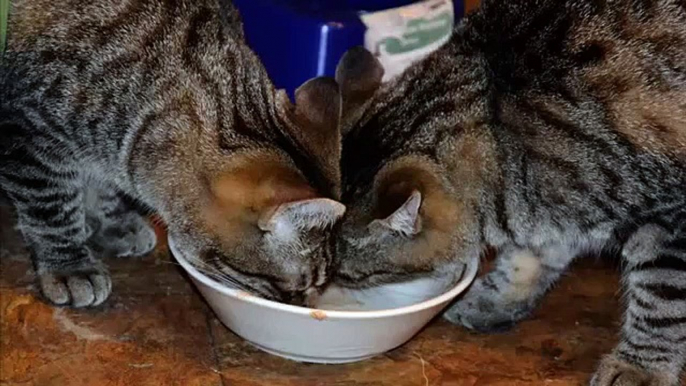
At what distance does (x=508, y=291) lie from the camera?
2168mm

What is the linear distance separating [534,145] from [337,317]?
43cm

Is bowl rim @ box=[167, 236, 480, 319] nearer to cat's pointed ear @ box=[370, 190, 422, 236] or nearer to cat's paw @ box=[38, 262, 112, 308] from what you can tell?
cat's pointed ear @ box=[370, 190, 422, 236]

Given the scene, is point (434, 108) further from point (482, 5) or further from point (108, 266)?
point (108, 266)

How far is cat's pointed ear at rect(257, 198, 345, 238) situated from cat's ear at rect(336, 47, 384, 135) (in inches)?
9.5

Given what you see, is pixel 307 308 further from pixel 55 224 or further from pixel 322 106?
pixel 55 224

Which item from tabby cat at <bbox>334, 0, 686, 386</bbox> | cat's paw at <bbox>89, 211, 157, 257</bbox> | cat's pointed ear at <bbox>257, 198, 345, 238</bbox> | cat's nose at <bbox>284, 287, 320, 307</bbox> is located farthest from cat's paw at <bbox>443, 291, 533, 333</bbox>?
cat's paw at <bbox>89, 211, 157, 257</bbox>

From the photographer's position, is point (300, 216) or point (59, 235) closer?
point (300, 216)

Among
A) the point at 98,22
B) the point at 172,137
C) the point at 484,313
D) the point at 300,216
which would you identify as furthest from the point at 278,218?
the point at 484,313

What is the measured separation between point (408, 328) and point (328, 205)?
0.41 metres

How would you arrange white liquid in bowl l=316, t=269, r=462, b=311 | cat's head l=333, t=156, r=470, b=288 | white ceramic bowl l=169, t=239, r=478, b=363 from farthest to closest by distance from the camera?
white liquid in bowl l=316, t=269, r=462, b=311 < white ceramic bowl l=169, t=239, r=478, b=363 < cat's head l=333, t=156, r=470, b=288

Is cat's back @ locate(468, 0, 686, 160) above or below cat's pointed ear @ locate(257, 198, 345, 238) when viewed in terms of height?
above

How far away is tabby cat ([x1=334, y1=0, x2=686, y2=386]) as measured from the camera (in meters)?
1.76

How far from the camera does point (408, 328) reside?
6.25 ft

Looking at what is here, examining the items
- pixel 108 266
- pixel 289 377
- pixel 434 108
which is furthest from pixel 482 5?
pixel 108 266
